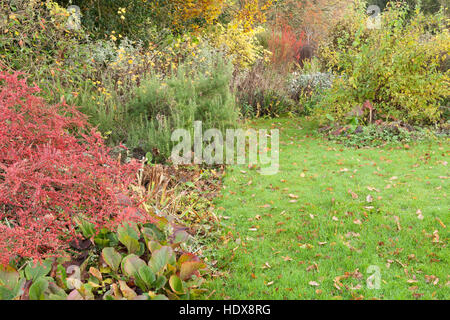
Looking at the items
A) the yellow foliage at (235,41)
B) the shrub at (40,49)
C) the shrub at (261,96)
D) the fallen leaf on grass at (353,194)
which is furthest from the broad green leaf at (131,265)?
the yellow foliage at (235,41)

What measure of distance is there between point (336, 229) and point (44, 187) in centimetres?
237

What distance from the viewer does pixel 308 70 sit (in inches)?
428

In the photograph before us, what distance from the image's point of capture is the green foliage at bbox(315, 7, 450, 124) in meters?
6.66

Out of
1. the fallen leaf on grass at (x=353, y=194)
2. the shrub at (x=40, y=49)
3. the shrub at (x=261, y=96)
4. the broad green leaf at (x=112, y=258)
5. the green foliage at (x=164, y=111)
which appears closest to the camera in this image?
the broad green leaf at (x=112, y=258)

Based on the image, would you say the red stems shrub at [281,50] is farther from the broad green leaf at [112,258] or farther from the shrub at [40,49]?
the broad green leaf at [112,258]

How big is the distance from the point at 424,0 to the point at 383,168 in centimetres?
2066

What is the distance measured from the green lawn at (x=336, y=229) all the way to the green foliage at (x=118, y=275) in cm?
41

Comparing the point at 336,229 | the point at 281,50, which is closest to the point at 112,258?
the point at 336,229

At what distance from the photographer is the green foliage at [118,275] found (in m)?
2.04

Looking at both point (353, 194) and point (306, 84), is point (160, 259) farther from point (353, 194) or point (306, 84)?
point (306, 84)

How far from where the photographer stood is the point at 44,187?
2229mm
